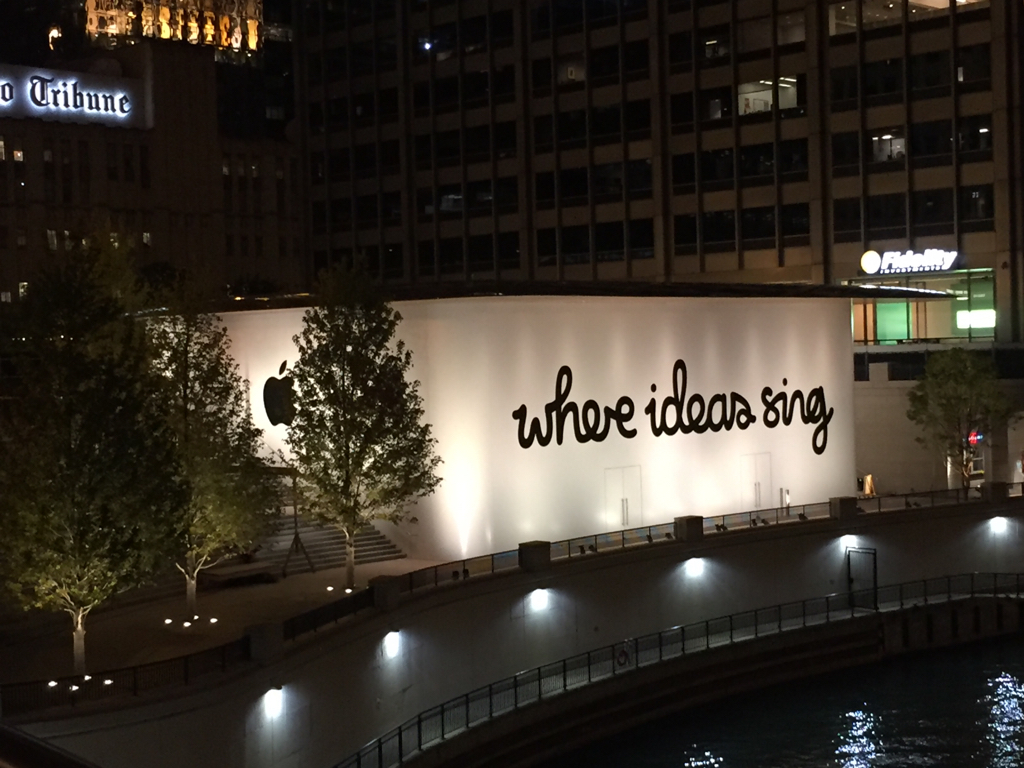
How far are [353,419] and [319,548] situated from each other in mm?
4995

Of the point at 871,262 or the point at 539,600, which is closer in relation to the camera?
the point at 539,600

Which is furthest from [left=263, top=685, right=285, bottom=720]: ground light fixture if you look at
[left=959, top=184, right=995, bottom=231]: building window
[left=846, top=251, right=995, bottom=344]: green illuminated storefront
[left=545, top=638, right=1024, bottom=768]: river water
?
[left=959, top=184, right=995, bottom=231]: building window

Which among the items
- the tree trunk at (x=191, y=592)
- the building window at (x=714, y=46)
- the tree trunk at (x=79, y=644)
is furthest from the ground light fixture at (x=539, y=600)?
the building window at (x=714, y=46)

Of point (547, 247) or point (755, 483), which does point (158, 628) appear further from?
point (547, 247)

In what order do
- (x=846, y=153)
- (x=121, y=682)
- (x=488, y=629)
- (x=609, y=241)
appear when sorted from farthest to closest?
(x=609, y=241) → (x=846, y=153) → (x=488, y=629) → (x=121, y=682)

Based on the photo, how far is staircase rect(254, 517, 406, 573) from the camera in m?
39.4

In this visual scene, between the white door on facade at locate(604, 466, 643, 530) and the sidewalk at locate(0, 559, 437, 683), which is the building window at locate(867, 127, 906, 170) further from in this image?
the sidewalk at locate(0, 559, 437, 683)

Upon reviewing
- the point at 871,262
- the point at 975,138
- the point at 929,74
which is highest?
the point at 929,74

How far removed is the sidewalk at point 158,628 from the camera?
28031 millimetres

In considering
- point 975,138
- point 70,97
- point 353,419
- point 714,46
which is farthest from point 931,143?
point 70,97

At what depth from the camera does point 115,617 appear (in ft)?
107

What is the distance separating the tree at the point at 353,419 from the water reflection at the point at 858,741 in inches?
496

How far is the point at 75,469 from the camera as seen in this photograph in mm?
26891

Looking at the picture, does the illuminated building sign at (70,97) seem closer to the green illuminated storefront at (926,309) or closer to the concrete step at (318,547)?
the green illuminated storefront at (926,309)
